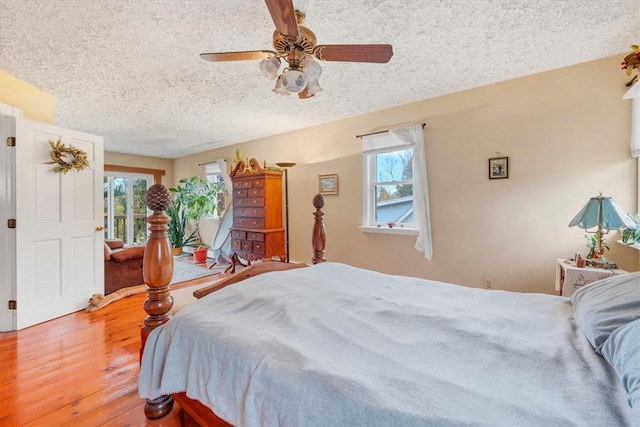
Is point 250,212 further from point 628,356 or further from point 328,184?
point 628,356

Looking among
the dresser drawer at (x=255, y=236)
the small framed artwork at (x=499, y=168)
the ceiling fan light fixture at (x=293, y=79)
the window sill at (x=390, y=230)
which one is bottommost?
the dresser drawer at (x=255, y=236)

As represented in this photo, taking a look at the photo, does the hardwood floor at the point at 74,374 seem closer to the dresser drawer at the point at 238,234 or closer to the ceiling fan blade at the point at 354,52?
the dresser drawer at the point at 238,234

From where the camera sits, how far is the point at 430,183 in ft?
10.8

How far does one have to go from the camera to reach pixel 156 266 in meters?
1.43

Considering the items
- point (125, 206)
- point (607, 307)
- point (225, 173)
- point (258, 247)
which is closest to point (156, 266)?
point (607, 307)

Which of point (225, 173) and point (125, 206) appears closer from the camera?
point (225, 173)

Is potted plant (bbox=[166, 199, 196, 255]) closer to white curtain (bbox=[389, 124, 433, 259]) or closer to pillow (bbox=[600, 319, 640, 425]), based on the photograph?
white curtain (bbox=[389, 124, 433, 259])

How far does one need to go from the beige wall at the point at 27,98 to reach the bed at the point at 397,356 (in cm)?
259

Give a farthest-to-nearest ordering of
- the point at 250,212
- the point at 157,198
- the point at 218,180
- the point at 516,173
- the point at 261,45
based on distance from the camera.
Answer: the point at 218,180
the point at 250,212
the point at 516,173
the point at 261,45
the point at 157,198

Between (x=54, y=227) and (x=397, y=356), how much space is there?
3596mm

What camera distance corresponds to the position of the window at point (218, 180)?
19.6 feet

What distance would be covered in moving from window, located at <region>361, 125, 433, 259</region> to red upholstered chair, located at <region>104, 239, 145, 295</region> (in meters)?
3.11

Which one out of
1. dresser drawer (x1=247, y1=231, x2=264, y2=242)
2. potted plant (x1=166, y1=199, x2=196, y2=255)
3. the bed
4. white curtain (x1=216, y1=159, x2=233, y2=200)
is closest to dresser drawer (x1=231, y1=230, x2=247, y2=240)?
dresser drawer (x1=247, y1=231, x2=264, y2=242)

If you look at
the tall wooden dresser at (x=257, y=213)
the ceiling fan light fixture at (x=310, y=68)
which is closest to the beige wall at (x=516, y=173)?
the tall wooden dresser at (x=257, y=213)
